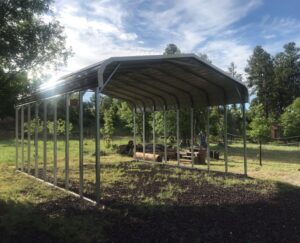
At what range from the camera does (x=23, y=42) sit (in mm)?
8375

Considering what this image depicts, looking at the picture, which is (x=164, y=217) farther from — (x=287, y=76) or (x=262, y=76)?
(x=262, y=76)

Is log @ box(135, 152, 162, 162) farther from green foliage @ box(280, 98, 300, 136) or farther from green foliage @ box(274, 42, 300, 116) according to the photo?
green foliage @ box(274, 42, 300, 116)

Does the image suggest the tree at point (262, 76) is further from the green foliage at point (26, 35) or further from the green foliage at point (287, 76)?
the green foliage at point (26, 35)

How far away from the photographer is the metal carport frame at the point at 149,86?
7.46 m

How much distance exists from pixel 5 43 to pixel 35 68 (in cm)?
221

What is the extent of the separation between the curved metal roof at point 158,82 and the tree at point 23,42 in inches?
31.5

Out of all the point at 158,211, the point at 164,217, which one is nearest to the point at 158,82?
the point at 158,211

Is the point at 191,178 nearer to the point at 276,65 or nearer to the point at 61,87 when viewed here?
the point at 61,87

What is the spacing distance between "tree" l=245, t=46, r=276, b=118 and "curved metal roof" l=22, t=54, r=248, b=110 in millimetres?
42199

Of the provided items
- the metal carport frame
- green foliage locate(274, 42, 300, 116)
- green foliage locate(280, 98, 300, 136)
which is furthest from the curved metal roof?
green foliage locate(274, 42, 300, 116)

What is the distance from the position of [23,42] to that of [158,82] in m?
4.81

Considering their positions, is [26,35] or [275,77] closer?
[26,35]

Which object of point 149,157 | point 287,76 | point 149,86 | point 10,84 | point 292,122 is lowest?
point 149,157

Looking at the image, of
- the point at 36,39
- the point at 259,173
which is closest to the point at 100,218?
the point at 36,39
